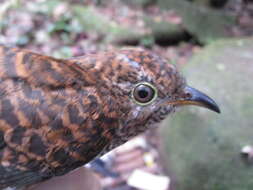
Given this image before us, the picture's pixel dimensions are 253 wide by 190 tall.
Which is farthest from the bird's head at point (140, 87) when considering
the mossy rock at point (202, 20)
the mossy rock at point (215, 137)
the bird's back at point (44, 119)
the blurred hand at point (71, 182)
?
the mossy rock at point (202, 20)

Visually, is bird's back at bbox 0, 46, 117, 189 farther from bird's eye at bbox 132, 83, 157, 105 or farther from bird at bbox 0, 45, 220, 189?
bird's eye at bbox 132, 83, 157, 105

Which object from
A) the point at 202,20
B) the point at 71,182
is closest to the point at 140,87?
the point at 71,182

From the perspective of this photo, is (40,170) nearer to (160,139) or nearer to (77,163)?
(77,163)

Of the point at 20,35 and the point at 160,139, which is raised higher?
the point at 20,35

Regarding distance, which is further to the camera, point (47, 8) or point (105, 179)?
point (47, 8)

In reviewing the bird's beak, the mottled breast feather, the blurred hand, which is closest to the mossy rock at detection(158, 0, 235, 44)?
the bird's beak

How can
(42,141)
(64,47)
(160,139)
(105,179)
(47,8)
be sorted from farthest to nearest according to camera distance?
(47,8) → (64,47) → (160,139) → (105,179) → (42,141)

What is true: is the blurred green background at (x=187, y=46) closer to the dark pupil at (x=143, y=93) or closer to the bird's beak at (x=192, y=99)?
the bird's beak at (x=192, y=99)

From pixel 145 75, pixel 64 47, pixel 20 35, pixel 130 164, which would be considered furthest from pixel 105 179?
pixel 20 35
